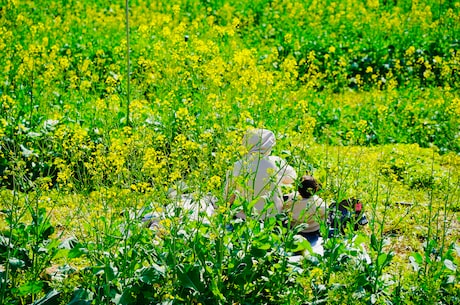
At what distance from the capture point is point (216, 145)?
6.40m

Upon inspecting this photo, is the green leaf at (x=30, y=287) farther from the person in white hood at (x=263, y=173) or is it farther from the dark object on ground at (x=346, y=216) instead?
the dark object on ground at (x=346, y=216)

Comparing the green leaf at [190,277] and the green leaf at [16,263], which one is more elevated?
the green leaf at [190,277]

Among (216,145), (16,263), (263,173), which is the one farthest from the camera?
(216,145)

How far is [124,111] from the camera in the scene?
7320 millimetres

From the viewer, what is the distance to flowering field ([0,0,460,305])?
4.14 m

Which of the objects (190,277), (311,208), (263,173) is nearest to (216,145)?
(263,173)

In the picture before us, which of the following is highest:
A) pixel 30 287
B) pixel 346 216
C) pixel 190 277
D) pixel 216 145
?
pixel 346 216

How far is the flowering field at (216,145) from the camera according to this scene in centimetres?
414

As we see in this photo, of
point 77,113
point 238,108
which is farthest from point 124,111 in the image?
point 238,108

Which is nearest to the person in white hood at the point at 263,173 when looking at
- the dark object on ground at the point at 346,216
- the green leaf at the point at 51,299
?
the dark object on ground at the point at 346,216

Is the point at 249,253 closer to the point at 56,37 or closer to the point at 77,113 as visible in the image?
the point at 77,113

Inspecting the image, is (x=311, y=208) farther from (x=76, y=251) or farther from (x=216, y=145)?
(x=76, y=251)

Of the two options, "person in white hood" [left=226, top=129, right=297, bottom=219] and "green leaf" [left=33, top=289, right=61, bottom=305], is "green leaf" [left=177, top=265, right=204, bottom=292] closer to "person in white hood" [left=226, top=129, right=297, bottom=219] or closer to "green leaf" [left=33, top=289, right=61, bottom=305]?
"green leaf" [left=33, top=289, right=61, bottom=305]

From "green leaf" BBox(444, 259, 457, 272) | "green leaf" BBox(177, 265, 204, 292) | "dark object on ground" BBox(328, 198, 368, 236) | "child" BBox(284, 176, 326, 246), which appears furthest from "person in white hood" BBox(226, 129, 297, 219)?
"green leaf" BBox(444, 259, 457, 272)
